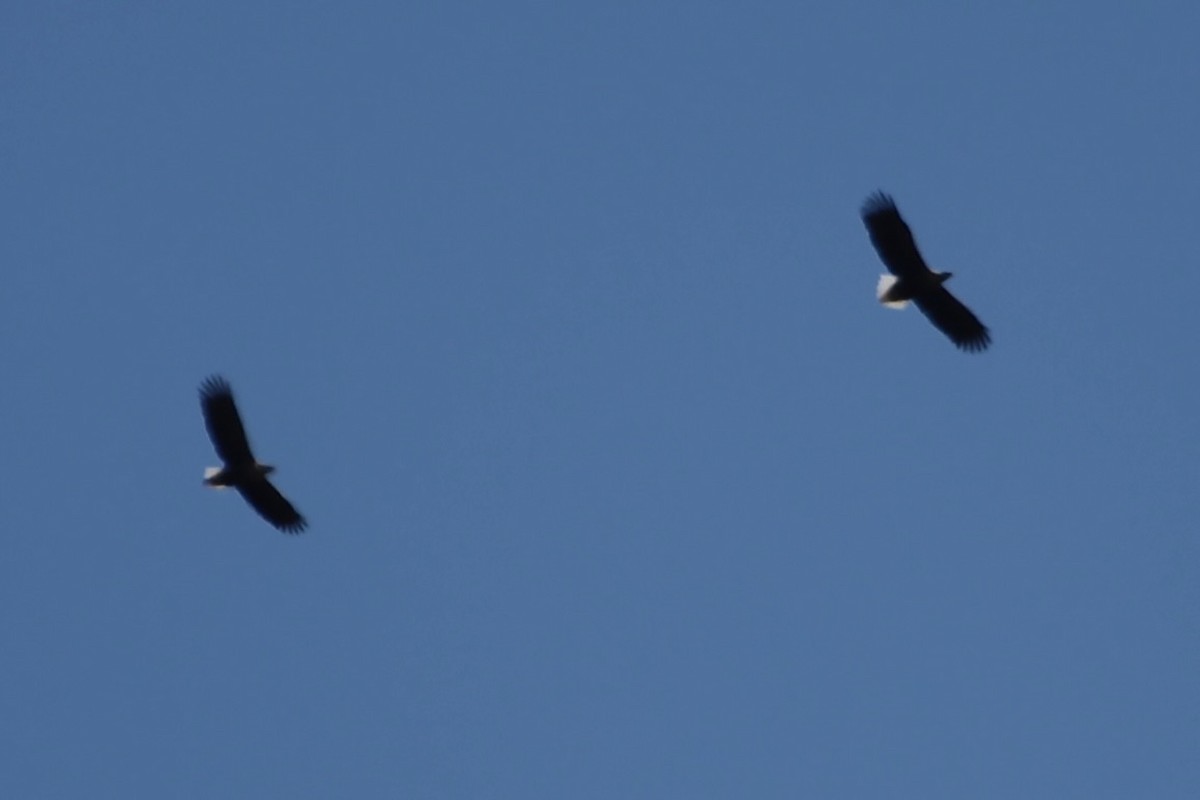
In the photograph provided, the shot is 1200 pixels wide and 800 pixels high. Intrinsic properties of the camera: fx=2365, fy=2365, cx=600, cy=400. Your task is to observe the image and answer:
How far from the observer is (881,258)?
33469 mm

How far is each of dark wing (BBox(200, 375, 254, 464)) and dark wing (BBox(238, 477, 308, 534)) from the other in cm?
112

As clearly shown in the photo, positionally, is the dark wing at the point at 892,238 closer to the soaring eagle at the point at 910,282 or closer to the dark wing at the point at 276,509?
the soaring eagle at the point at 910,282

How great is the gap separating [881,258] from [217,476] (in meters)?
10.8

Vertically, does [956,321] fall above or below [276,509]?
above

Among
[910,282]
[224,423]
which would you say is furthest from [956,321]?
[224,423]

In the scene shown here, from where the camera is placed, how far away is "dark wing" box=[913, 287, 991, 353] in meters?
34.2

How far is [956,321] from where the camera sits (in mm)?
34500

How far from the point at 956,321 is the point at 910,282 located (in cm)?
127

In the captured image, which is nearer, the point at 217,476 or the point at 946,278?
the point at 946,278

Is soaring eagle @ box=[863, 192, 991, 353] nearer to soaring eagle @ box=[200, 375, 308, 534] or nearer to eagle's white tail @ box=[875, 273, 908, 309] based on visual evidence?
eagle's white tail @ box=[875, 273, 908, 309]

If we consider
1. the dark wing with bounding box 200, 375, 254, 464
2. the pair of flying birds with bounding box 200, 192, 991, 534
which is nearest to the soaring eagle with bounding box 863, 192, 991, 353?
the pair of flying birds with bounding box 200, 192, 991, 534

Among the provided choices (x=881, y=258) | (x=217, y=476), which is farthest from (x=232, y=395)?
(x=881, y=258)

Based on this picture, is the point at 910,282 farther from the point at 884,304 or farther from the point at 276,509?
the point at 276,509

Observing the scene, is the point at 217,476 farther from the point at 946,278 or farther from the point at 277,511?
the point at 946,278
